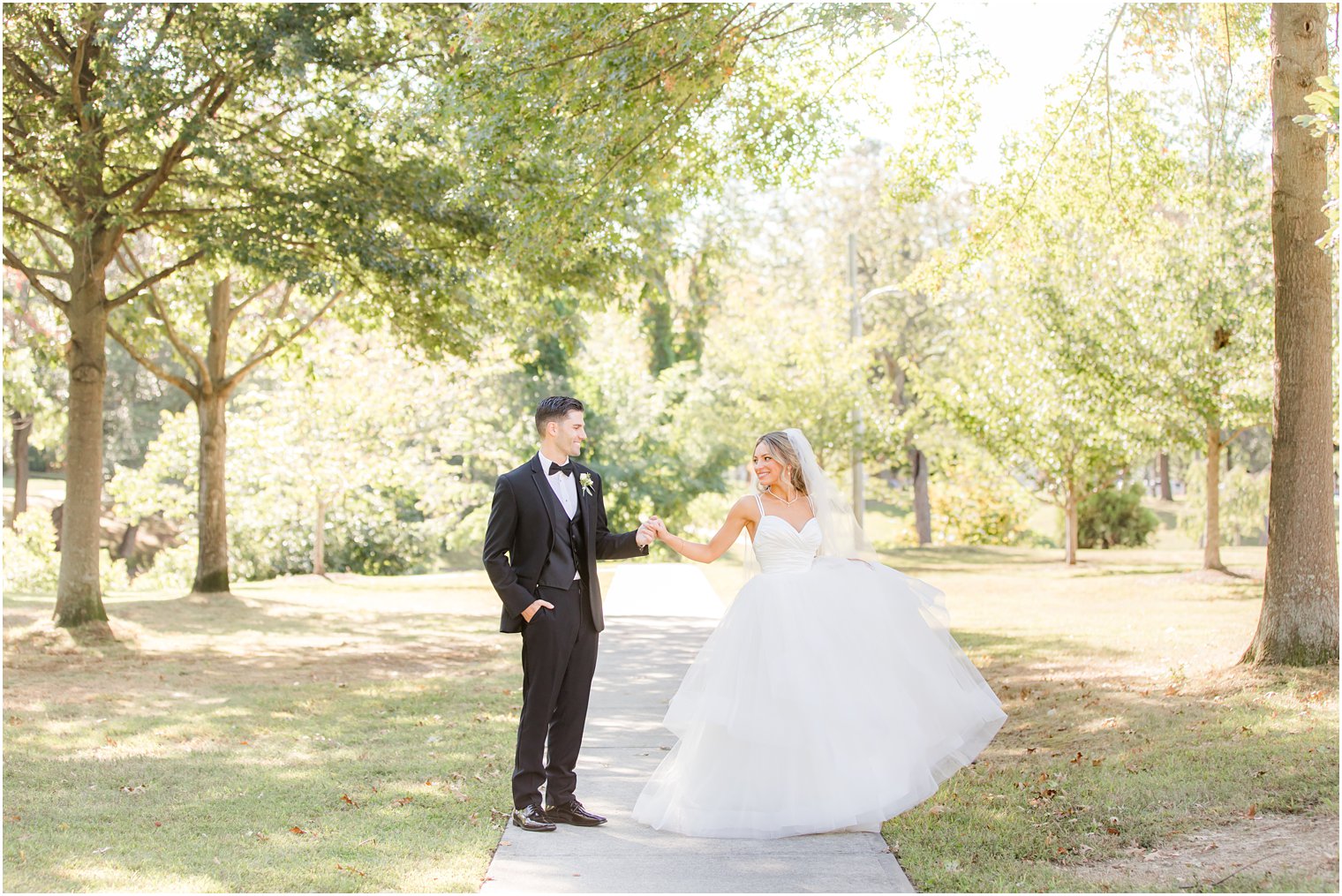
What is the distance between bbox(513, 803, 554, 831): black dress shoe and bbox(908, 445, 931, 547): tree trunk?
30.0 metres

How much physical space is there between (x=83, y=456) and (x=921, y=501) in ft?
83.5

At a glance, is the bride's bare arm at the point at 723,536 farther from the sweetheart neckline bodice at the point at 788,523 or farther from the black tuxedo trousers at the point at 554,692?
the black tuxedo trousers at the point at 554,692

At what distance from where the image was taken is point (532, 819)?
665 centimetres

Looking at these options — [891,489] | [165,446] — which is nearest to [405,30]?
[165,446]

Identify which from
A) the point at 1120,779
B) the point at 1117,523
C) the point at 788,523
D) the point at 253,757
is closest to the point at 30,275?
the point at 253,757

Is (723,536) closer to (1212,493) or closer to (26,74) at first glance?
(26,74)

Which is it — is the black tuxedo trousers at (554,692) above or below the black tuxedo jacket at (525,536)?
below

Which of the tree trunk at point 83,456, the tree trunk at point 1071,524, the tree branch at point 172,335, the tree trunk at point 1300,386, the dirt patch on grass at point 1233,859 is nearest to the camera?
the dirt patch on grass at point 1233,859

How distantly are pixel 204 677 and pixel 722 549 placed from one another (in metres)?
7.99

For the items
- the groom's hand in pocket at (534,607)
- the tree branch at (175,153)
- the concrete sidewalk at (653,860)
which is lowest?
the concrete sidewalk at (653,860)

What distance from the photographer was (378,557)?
30.5 meters

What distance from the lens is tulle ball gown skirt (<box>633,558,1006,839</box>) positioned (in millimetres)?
6398

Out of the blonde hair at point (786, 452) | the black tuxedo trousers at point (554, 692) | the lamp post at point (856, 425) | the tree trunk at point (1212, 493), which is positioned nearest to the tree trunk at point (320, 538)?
the lamp post at point (856, 425)

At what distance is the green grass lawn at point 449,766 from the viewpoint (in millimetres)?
5965
